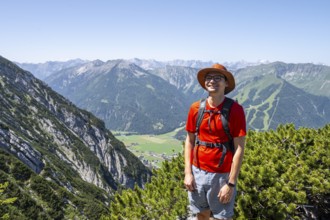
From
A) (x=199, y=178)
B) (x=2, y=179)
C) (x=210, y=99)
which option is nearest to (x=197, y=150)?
(x=199, y=178)

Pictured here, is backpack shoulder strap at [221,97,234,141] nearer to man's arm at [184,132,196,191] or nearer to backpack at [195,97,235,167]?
backpack at [195,97,235,167]

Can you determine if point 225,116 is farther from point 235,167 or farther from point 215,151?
point 235,167

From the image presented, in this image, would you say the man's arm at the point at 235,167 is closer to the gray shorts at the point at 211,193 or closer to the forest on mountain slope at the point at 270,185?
the gray shorts at the point at 211,193

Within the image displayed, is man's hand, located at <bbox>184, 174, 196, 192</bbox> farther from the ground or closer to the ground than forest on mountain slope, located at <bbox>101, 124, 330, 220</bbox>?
farther from the ground

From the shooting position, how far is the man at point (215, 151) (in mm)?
7906

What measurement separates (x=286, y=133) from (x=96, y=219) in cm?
5117

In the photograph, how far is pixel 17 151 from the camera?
8306 centimetres

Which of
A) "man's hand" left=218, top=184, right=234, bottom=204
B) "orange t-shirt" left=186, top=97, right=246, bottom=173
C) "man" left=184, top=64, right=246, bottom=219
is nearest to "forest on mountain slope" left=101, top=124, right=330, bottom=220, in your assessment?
"man" left=184, top=64, right=246, bottom=219

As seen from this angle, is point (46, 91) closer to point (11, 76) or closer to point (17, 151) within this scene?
point (11, 76)

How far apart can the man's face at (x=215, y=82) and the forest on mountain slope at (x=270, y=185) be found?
18.1 ft

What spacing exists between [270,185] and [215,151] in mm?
5829

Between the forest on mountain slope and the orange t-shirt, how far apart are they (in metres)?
4.44

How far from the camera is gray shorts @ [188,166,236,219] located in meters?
8.27

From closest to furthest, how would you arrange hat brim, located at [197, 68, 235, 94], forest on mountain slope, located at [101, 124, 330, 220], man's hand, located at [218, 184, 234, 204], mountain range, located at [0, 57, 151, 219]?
man's hand, located at [218, 184, 234, 204]
hat brim, located at [197, 68, 235, 94]
forest on mountain slope, located at [101, 124, 330, 220]
mountain range, located at [0, 57, 151, 219]
